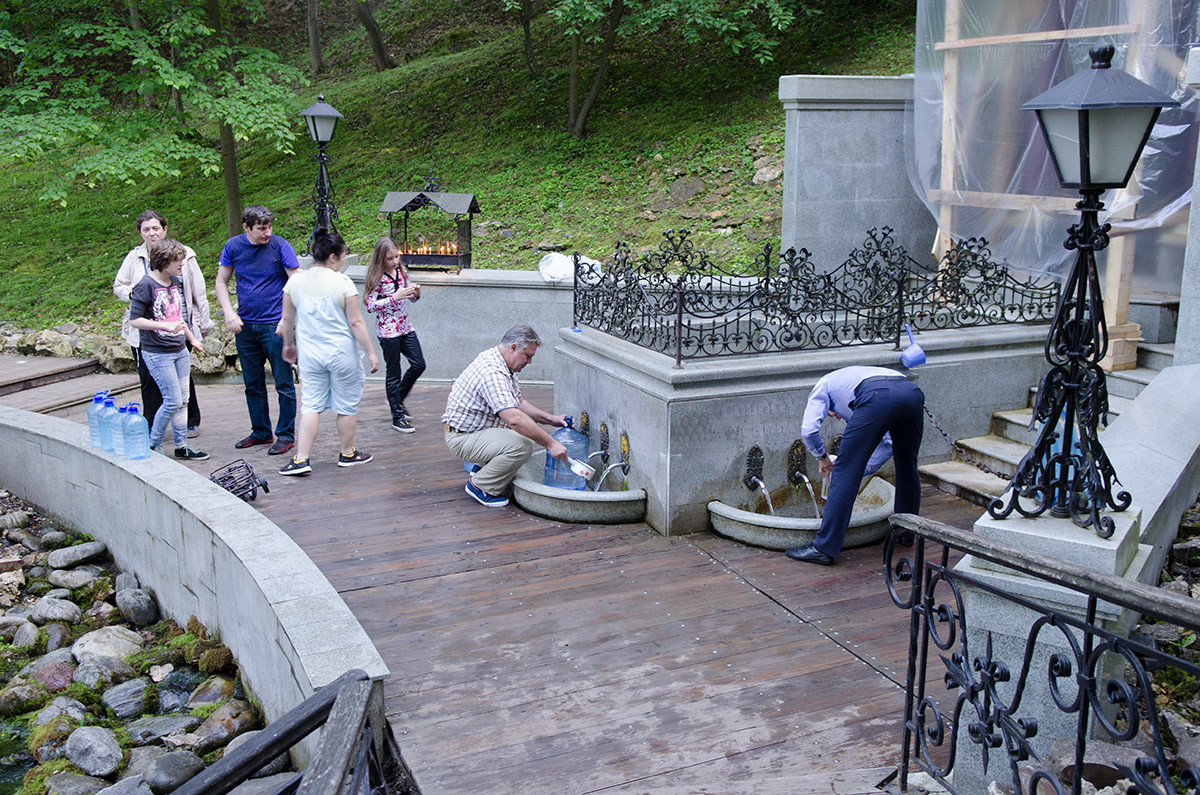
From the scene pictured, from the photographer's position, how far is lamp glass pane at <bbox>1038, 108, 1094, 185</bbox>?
351cm

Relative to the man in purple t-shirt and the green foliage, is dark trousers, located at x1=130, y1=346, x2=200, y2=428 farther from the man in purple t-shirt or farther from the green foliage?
the green foliage

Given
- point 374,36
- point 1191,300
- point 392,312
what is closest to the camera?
point 1191,300

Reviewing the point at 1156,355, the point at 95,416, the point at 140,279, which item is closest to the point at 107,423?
Result: the point at 95,416

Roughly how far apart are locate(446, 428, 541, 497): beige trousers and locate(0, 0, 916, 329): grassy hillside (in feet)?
22.4

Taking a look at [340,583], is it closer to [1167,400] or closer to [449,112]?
[1167,400]

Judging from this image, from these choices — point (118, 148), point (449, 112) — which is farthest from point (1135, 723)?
point (449, 112)

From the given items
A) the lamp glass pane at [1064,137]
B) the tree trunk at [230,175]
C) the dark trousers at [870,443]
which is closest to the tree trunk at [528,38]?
the tree trunk at [230,175]

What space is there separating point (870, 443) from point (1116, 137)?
2614 mm

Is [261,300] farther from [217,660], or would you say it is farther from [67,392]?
[67,392]

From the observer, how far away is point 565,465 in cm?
737

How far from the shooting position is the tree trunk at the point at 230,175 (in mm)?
15711

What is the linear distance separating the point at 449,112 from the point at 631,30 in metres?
4.86

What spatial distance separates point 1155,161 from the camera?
24.2 ft

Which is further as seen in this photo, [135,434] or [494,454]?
[135,434]
